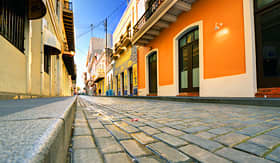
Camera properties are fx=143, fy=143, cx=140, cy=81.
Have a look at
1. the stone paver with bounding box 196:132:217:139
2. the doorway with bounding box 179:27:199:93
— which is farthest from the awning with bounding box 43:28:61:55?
the stone paver with bounding box 196:132:217:139

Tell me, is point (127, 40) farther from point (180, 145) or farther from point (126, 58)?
point (180, 145)

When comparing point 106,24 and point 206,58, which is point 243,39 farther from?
point 106,24

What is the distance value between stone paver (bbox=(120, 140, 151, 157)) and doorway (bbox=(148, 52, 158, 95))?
956cm

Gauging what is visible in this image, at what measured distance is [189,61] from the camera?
7699mm

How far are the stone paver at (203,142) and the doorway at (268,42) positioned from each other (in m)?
4.65

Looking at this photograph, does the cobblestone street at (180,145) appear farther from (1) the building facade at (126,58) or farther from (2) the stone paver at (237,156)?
(1) the building facade at (126,58)

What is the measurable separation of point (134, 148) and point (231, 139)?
901 mm

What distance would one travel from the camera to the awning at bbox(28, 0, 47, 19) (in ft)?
16.4

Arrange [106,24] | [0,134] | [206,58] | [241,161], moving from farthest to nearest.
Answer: [106,24] < [206,58] < [241,161] < [0,134]

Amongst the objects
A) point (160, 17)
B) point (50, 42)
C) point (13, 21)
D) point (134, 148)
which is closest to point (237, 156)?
point (134, 148)

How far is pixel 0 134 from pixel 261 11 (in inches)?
264

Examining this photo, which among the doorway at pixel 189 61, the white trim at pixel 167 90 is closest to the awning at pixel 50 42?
the white trim at pixel 167 90

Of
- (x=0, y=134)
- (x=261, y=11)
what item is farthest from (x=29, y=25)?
(x=261, y=11)

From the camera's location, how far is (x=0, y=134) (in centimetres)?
52
